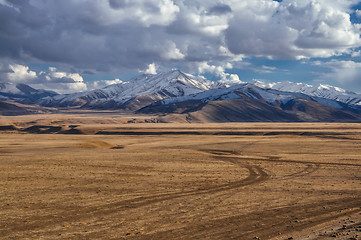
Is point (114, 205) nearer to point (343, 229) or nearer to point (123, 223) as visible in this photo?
point (123, 223)

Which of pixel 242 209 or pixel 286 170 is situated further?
pixel 286 170

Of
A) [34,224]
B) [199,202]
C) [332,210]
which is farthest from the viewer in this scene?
[199,202]

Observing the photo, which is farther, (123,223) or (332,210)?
(332,210)

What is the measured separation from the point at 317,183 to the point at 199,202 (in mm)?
11572

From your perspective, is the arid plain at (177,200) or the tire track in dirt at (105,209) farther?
the tire track in dirt at (105,209)

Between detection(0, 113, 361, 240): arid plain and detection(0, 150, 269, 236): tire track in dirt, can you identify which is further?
detection(0, 150, 269, 236): tire track in dirt

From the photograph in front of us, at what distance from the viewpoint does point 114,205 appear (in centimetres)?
2038

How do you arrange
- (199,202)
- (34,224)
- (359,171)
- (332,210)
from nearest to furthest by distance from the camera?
(34,224), (332,210), (199,202), (359,171)

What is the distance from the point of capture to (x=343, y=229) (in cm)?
1548

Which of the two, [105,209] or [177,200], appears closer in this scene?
[105,209]

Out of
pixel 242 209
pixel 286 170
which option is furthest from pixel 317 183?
pixel 242 209

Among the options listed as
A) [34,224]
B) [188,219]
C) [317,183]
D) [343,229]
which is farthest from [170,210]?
[317,183]

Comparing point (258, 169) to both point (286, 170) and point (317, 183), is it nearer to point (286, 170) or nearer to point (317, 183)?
point (286, 170)

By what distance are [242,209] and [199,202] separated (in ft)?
9.38
